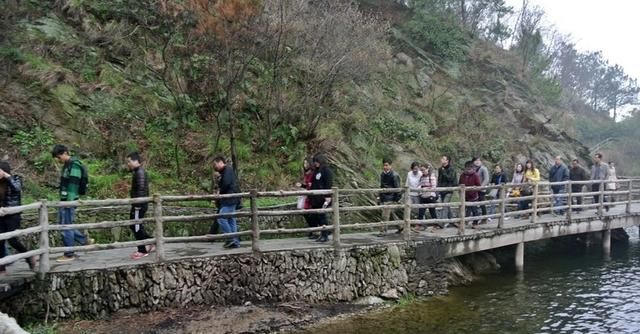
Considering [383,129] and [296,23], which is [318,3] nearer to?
[296,23]

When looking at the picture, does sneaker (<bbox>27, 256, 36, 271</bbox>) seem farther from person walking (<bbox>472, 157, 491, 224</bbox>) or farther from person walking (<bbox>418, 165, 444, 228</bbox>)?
person walking (<bbox>472, 157, 491, 224</bbox>)

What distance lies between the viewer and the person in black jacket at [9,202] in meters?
7.61

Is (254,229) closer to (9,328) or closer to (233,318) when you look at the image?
(233,318)

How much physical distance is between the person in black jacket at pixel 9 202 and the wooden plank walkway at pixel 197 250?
0.36 metres

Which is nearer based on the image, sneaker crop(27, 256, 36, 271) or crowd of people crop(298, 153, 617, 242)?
sneaker crop(27, 256, 36, 271)

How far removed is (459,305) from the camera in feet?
33.0

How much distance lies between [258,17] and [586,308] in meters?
10.2

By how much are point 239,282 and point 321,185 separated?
255 cm

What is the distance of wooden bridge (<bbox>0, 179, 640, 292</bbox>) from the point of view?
7748 mm

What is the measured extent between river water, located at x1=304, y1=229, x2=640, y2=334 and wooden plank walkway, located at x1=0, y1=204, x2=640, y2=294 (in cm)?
131

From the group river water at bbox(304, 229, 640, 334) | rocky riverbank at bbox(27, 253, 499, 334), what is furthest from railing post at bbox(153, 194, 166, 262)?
river water at bbox(304, 229, 640, 334)

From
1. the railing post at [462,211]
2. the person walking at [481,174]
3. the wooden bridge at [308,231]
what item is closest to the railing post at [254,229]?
the wooden bridge at [308,231]

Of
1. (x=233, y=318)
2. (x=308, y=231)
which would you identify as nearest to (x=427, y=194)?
(x=308, y=231)

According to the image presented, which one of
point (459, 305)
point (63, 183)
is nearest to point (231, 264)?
point (63, 183)
